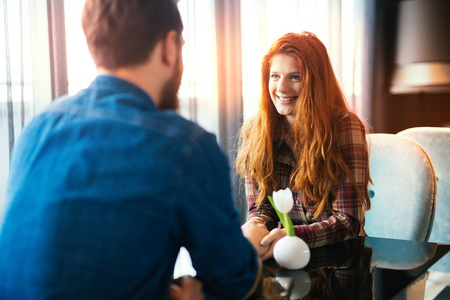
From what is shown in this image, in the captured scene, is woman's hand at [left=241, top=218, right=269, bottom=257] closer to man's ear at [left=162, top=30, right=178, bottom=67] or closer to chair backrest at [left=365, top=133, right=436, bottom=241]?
man's ear at [left=162, top=30, right=178, bottom=67]

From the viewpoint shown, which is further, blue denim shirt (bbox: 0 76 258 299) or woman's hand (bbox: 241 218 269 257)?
woman's hand (bbox: 241 218 269 257)

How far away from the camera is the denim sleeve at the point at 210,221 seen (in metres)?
0.76

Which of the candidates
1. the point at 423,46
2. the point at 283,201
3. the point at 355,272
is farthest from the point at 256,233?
the point at 423,46

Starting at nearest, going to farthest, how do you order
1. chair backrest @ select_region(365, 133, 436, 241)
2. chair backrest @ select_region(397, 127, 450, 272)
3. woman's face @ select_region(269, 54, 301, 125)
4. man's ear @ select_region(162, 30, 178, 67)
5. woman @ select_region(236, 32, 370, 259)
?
man's ear @ select_region(162, 30, 178, 67) → woman @ select_region(236, 32, 370, 259) → woman's face @ select_region(269, 54, 301, 125) → chair backrest @ select_region(365, 133, 436, 241) → chair backrest @ select_region(397, 127, 450, 272)

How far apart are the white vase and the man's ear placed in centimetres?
52

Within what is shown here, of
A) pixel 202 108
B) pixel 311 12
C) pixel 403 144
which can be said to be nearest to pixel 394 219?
pixel 403 144

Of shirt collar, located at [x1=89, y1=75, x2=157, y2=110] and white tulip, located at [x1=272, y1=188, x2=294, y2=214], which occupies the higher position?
shirt collar, located at [x1=89, y1=75, x2=157, y2=110]

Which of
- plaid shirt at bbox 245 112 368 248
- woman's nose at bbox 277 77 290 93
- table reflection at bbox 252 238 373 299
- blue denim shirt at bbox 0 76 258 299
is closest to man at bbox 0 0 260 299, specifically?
blue denim shirt at bbox 0 76 258 299

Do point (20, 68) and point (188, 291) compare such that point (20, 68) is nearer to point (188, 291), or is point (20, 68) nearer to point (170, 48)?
point (170, 48)

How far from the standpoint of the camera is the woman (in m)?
1.58

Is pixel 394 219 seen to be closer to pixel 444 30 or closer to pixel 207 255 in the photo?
pixel 207 255

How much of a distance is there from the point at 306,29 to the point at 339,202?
2033 mm

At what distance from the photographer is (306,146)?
1667 millimetres

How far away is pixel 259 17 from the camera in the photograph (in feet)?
9.50
